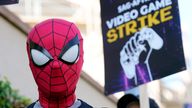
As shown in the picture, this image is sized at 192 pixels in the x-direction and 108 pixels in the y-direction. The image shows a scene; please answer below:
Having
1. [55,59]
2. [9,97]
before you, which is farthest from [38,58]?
[9,97]

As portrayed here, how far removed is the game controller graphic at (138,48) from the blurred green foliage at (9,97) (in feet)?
5.27

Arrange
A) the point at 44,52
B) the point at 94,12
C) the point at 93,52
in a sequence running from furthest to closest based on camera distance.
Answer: the point at 94,12
the point at 93,52
the point at 44,52

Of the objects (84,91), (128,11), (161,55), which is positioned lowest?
(84,91)

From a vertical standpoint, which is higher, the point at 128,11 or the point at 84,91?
the point at 128,11

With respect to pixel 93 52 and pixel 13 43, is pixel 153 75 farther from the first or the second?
pixel 93 52

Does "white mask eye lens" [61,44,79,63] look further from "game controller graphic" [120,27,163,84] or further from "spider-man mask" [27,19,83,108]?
"game controller graphic" [120,27,163,84]

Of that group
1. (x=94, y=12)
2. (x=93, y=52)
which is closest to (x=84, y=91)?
(x=93, y=52)

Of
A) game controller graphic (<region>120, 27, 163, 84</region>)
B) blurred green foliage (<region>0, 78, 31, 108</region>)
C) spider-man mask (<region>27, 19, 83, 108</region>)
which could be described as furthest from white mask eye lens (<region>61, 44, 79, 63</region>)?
blurred green foliage (<region>0, 78, 31, 108</region>)

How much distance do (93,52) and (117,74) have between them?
16.8 ft

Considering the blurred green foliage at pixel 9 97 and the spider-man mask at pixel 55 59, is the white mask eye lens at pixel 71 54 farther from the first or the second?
the blurred green foliage at pixel 9 97

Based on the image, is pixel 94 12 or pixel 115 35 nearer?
pixel 115 35

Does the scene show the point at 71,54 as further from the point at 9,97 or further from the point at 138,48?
the point at 9,97

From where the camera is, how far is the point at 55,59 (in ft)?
5.21

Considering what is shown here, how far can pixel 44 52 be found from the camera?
1604 millimetres
